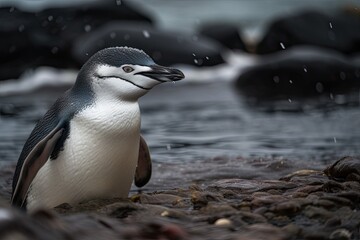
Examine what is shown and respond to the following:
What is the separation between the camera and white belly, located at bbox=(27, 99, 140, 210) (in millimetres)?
4500

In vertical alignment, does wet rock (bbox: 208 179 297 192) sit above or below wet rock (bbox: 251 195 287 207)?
below

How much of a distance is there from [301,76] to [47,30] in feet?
13.6

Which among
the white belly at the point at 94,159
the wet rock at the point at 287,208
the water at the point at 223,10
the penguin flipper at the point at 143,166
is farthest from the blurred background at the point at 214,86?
the water at the point at 223,10

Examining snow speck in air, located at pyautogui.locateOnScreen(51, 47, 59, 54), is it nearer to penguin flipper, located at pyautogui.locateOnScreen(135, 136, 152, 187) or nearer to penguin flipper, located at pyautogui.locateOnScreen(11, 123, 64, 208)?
penguin flipper, located at pyautogui.locateOnScreen(135, 136, 152, 187)

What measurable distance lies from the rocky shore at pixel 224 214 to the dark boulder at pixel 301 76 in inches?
231

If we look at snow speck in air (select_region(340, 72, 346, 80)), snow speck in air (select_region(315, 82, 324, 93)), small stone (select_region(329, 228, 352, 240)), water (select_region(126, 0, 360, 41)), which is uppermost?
small stone (select_region(329, 228, 352, 240))

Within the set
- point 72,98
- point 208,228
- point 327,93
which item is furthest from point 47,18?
point 208,228

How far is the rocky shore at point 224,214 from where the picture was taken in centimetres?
349

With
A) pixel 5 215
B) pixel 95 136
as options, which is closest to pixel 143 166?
pixel 95 136

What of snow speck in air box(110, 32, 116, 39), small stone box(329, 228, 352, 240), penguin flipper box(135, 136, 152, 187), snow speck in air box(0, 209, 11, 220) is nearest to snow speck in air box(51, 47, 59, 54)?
snow speck in air box(110, 32, 116, 39)

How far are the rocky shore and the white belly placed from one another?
0.26 ft

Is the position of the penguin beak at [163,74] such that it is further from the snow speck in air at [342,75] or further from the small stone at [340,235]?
the snow speck in air at [342,75]

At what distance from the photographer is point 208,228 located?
156 inches

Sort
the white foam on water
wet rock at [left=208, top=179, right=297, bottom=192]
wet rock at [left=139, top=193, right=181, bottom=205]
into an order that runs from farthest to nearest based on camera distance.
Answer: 1. the white foam on water
2. wet rock at [left=208, top=179, right=297, bottom=192]
3. wet rock at [left=139, top=193, right=181, bottom=205]
